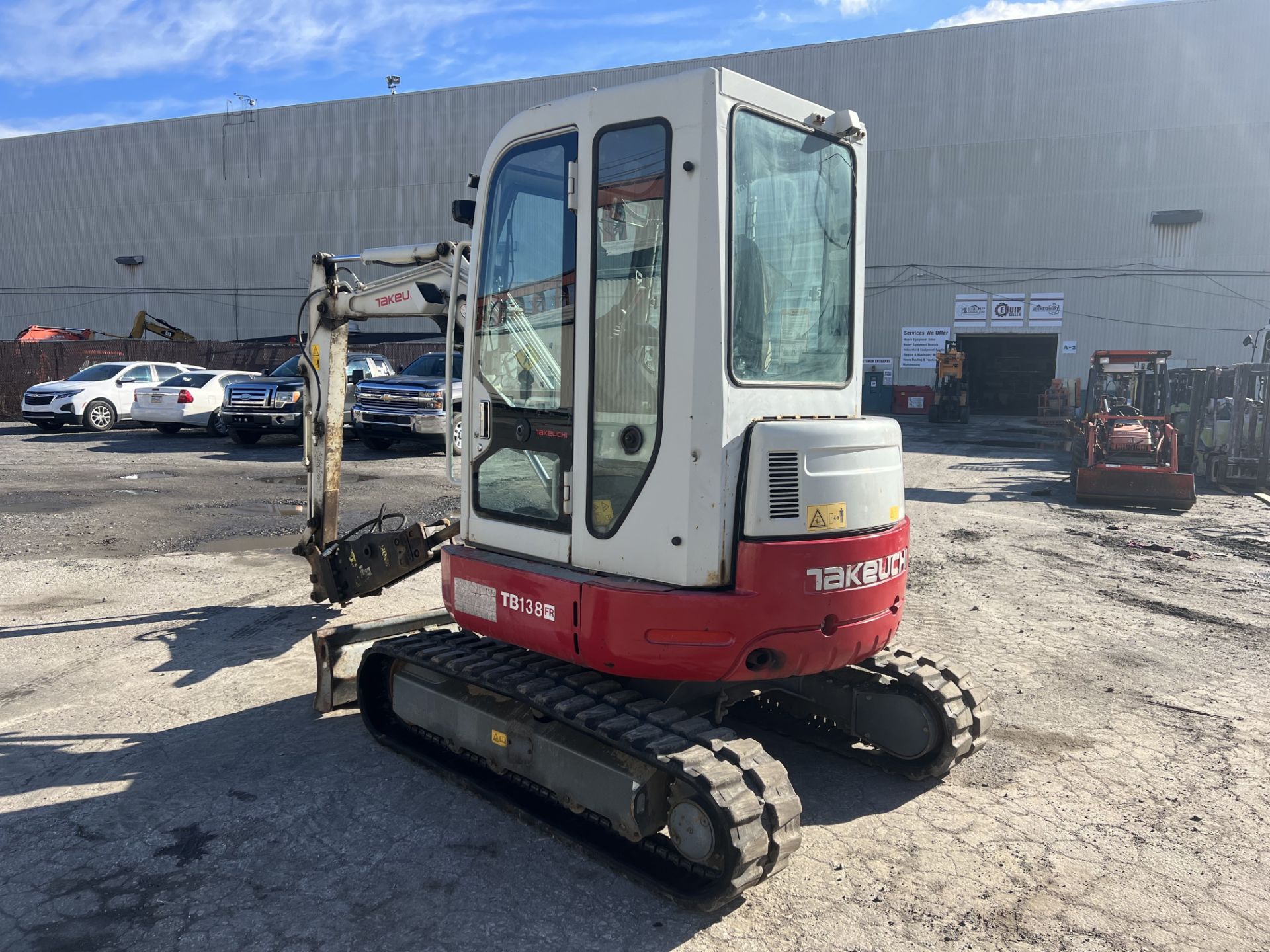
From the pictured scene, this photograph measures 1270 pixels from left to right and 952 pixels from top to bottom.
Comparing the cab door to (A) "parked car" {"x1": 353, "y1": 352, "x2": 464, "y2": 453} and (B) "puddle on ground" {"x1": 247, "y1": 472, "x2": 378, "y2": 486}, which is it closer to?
(B) "puddle on ground" {"x1": 247, "y1": 472, "x2": 378, "y2": 486}

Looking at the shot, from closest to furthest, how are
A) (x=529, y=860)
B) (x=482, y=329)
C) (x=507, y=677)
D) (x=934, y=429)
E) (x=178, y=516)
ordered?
(x=529, y=860)
(x=507, y=677)
(x=482, y=329)
(x=178, y=516)
(x=934, y=429)

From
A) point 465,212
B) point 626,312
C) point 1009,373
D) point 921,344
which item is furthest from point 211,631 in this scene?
point 1009,373

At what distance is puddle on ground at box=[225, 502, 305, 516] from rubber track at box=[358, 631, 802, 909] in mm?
7837

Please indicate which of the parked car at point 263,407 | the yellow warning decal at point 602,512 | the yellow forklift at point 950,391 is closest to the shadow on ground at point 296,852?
the yellow warning decal at point 602,512

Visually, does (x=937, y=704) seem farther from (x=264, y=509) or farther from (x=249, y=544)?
(x=264, y=509)

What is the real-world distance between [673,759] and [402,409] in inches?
562

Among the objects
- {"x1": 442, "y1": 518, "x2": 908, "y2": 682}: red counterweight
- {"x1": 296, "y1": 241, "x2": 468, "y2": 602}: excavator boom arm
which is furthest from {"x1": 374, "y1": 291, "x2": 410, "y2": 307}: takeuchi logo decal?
{"x1": 442, "y1": 518, "x2": 908, "y2": 682}: red counterweight

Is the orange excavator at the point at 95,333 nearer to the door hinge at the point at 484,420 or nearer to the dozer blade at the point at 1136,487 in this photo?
the dozer blade at the point at 1136,487

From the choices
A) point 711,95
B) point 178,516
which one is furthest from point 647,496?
point 178,516

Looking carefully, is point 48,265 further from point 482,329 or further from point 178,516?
point 482,329

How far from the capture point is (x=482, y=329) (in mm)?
4422

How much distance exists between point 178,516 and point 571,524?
355 inches

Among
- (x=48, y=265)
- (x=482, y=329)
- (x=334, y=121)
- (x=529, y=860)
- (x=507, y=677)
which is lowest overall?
(x=529, y=860)

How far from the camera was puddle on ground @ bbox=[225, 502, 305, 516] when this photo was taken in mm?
11516
